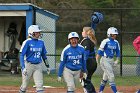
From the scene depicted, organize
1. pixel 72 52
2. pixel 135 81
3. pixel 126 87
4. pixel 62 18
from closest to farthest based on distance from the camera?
pixel 72 52, pixel 126 87, pixel 135 81, pixel 62 18

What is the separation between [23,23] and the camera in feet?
73.2

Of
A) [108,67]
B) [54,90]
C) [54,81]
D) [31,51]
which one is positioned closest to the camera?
[31,51]

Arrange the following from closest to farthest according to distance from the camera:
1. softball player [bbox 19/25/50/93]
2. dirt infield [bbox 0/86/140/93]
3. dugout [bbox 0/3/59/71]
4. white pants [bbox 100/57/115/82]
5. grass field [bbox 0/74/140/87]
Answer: softball player [bbox 19/25/50/93] → white pants [bbox 100/57/115/82] → dirt infield [bbox 0/86/140/93] → grass field [bbox 0/74/140/87] → dugout [bbox 0/3/59/71]

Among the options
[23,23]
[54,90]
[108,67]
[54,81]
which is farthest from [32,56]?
[23,23]

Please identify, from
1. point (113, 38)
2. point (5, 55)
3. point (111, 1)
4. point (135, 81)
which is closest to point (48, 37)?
point (5, 55)

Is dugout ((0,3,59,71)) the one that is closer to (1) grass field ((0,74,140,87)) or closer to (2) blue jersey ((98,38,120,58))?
(1) grass field ((0,74,140,87))

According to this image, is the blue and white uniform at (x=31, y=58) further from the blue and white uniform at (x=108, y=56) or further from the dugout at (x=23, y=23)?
the dugout at (x=23, y=23)

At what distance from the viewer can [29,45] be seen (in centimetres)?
1291

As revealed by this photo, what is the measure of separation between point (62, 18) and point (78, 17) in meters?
0.94

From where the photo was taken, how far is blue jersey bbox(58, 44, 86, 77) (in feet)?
40.3

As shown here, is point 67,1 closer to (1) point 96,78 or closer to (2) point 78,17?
(2) point 78,17

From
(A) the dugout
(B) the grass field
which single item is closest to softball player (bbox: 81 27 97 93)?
(B) the grass field

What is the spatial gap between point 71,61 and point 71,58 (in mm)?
84

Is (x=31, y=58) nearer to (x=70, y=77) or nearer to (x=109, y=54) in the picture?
(x=70, y=77)
